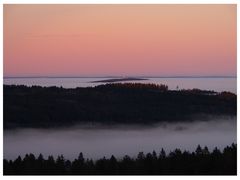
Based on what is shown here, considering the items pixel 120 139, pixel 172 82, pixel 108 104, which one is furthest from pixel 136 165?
pixel 172 82

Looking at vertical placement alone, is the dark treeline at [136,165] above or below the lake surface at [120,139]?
below

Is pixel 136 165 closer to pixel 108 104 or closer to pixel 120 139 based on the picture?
pixel 120 139

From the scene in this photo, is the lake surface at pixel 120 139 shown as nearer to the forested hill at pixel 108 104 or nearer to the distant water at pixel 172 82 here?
the forested hill at pixel 108 104

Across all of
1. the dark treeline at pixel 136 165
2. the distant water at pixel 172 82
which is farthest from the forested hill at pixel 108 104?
the dark treeline at pixel 136 165

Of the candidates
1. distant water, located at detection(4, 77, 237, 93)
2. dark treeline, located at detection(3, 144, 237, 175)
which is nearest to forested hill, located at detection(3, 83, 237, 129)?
distant water, located at detection(4, 77, 237, 93)

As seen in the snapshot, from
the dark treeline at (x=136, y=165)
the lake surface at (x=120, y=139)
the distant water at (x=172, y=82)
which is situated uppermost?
the distant water at (x=172, y=82)

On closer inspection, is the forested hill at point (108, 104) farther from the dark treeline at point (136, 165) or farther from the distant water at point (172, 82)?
the dark treeline at point (136, 165)

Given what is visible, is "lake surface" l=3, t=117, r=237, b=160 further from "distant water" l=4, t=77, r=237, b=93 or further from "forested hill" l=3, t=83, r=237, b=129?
"distant water" l=4, t=77, r=237, b=93
